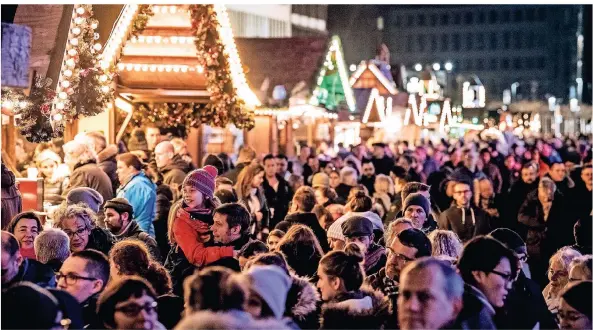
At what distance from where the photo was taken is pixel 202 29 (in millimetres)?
13797

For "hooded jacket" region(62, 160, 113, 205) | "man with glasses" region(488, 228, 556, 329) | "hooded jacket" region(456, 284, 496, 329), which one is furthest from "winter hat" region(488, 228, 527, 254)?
"hooded jacket" region(62, 160, 113, 205)

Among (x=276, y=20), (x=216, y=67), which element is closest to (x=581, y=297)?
(x=216, y=67)

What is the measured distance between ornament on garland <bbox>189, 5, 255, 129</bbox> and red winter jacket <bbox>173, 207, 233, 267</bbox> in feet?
16.5

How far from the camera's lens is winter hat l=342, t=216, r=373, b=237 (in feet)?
27.6

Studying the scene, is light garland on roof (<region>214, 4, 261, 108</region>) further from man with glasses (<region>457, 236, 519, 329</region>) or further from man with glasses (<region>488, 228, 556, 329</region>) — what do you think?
man with glasses (<region>457, 236, 519, 329</region>)

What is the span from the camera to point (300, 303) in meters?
6.02

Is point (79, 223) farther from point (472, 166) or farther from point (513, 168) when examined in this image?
point (513, 168)

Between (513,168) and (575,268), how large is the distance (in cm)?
1390

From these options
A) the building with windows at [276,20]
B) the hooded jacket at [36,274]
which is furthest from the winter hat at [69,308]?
the building with windows at [276,20]

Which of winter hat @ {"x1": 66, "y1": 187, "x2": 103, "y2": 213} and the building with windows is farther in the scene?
the building with windows

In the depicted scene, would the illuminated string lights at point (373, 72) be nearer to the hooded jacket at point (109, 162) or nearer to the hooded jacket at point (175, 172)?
the hooded jacket at point (175, 172)

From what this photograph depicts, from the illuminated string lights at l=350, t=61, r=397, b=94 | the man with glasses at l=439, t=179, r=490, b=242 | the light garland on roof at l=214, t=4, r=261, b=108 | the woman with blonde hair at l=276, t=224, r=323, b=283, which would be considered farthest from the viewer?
the illuminated string lights at l=350, t=61, r=397, b=94

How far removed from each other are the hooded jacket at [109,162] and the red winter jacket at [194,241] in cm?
393

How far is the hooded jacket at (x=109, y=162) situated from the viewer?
42.2 feet
